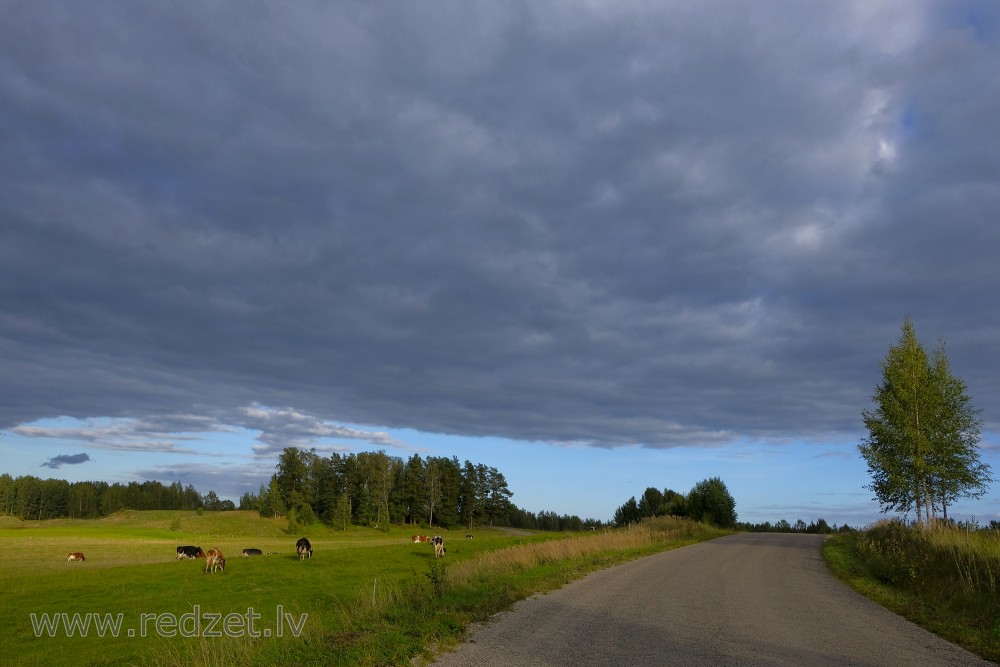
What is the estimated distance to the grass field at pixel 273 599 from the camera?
10.5m

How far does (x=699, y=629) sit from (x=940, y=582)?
8990mm

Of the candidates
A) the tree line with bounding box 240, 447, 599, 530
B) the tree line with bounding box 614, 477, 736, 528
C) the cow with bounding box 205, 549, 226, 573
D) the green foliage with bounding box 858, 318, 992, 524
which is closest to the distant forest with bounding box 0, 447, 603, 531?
the tree line with bounding box 240, 447, 599, 530

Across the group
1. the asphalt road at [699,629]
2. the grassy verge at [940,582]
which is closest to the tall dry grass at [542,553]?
the asphalt road at [699,629]

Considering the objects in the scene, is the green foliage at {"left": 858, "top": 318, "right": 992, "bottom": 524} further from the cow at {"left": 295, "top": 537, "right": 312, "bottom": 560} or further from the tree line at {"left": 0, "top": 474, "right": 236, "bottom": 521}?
the tree line at {"left": 0, "top": 474, "right": 236, "bottom": 521}

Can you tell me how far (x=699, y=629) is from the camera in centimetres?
1109

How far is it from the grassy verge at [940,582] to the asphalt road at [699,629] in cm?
45

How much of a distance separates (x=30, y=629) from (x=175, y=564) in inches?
883

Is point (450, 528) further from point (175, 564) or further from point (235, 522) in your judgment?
point (175, 564)

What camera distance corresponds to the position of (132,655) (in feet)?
58.2

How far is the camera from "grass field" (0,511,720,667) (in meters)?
10.5

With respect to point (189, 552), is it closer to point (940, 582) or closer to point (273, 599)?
point (273, 599)

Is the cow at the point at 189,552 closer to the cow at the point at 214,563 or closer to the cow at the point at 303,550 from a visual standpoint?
the cow at the point at 303,550

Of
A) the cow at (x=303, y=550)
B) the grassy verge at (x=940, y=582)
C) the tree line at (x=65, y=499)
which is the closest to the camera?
the grassy verge at (x=940, y=582)

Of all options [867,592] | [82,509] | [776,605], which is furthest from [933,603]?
[82,509]
